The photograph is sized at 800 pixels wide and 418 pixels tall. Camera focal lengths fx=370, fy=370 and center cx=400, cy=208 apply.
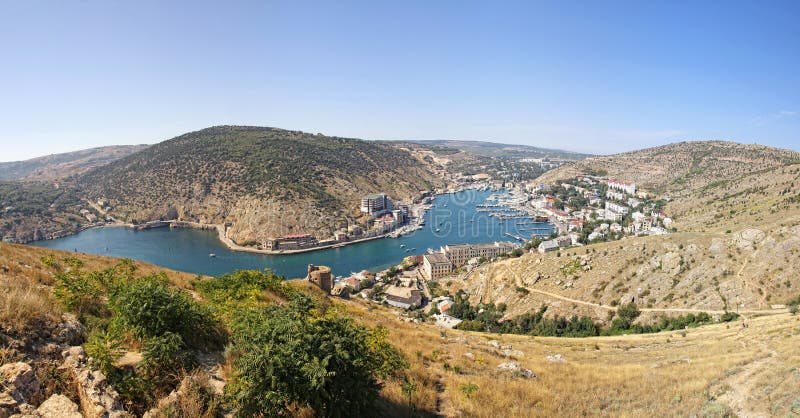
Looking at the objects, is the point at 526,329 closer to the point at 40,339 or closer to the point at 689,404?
the point at 689,404

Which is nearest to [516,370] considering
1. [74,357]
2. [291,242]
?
[74,357]

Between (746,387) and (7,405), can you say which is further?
(746,387)

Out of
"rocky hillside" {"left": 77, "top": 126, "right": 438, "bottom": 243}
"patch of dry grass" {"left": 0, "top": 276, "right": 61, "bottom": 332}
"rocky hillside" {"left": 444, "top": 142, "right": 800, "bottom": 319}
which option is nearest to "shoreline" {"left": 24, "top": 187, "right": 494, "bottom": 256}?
"rocky hillside" {"left": 77, "top": 126, "right": 438, "bottom": 243}

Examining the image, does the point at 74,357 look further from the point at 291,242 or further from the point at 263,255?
the point at 291,242

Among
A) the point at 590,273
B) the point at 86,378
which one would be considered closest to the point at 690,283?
the point at 590,273

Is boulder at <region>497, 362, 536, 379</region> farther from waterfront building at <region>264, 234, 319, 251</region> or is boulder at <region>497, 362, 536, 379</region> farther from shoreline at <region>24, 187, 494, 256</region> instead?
waterfront building at <region>264, 234, 319, 251</region>

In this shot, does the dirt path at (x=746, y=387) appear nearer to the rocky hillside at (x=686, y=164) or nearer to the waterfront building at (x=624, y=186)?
the rocky hillside at (x=686, y=164)

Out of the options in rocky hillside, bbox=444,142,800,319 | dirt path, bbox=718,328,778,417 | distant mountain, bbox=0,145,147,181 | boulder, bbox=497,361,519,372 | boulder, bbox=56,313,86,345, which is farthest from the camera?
distant mountain, bbox=0,145,147,181
